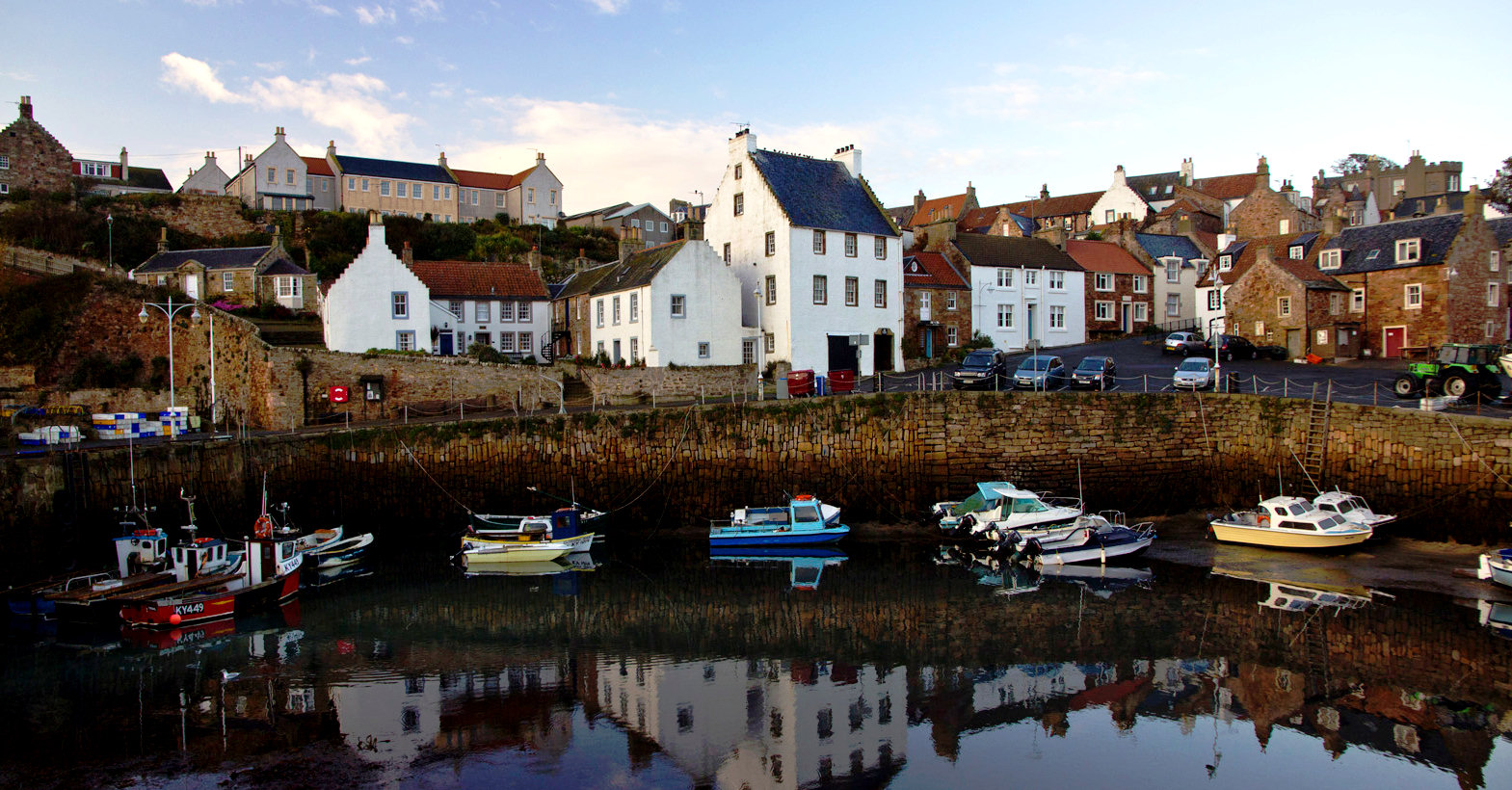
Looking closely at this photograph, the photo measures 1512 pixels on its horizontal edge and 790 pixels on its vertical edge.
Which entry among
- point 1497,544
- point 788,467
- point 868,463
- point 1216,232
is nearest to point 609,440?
point 788,467

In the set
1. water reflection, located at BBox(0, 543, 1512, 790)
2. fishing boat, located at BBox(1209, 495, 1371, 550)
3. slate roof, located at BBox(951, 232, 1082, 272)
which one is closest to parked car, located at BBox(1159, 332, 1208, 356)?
slate roof, located at BBox(951, 232, 1082, 272)

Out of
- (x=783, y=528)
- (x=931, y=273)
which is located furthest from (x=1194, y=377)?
(x=931, y=273)

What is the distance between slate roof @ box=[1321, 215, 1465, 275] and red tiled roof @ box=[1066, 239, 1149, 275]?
10.4m

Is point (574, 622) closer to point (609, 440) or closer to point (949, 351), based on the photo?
point (609, 440)

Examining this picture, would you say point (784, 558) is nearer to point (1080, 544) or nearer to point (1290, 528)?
point (1080, 544)

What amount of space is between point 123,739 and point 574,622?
27.2ft

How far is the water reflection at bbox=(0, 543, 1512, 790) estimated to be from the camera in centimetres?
1289

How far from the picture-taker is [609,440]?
28.9m

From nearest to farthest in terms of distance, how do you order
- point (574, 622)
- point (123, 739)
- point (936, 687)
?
point (123, 739) < point (936, 687) < point (574, 622)

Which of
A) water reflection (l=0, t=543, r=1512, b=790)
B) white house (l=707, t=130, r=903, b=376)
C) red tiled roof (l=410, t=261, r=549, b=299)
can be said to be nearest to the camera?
water reflection (l=0, t=543, r=1512, b=790)

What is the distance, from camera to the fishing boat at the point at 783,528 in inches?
1046

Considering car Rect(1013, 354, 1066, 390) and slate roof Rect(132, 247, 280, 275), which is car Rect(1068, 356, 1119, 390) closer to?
car Rect(1013, 354, 1066, 390)

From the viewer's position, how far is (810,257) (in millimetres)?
38219

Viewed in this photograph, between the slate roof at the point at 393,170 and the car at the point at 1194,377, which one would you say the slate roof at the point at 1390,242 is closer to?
the car at the point at 1194,377
